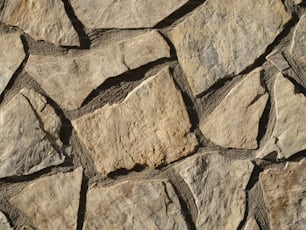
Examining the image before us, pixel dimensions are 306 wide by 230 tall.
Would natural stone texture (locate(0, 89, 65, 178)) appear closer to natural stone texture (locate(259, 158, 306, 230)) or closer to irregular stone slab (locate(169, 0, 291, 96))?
irregular stone slab (locate(169, 0, 291, 96))

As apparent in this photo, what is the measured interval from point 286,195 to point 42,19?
2.21 ft

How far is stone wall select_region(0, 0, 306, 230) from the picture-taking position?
1.41 metres

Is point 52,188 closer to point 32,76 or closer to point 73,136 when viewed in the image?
point 73,136

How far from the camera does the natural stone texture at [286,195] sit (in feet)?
4.70

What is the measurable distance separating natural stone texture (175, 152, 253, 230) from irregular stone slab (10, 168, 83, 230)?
25 centimetres

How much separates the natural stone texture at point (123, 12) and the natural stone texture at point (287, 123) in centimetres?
29

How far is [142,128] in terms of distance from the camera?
1.43m

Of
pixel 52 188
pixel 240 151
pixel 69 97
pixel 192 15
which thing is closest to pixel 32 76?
pixel 69 97

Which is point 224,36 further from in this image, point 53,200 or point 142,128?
point 53,200

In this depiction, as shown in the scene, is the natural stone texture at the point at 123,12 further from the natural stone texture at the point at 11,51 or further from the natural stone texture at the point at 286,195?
the natural stone texture at the point at 286,195

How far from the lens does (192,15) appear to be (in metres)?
1.42

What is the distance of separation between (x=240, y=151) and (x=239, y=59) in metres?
0.21

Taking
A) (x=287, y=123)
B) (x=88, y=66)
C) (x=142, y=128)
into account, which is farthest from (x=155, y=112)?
(x=287, y=123)

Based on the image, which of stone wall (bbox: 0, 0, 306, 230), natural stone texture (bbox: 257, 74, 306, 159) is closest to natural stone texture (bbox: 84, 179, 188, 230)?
stone wall (bbox: 0, 0, 306, 230)
